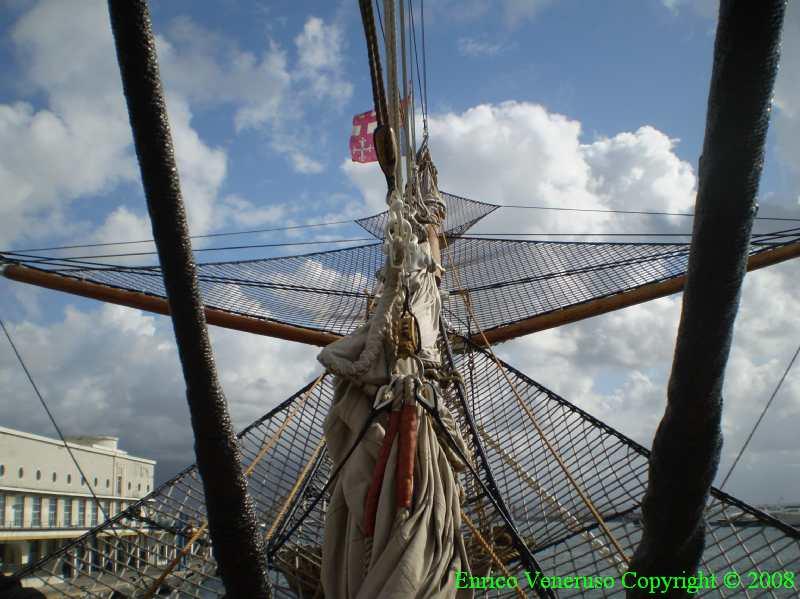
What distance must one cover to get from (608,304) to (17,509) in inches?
660

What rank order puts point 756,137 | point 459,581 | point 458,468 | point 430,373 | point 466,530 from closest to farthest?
point 756,137, point 459,581, point 458,468, point 430,373, point 466,530

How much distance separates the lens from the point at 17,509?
16609 mm

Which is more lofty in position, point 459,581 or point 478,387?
point 478,387

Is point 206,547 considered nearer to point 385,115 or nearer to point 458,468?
point 458,468

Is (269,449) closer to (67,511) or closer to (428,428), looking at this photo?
(428,428)

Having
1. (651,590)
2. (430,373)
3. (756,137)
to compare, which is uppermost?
(430,373)

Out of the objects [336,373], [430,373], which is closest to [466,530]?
[430,373]

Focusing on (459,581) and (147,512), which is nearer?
(459,581)

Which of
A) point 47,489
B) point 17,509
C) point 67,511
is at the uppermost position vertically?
point 47,489

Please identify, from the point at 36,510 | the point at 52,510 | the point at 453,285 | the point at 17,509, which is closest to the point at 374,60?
the point at 453,285

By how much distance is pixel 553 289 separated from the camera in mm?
7898

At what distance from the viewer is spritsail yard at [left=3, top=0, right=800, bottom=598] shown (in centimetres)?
88

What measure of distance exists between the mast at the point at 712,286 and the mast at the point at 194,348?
0.66 meters

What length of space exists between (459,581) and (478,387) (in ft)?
16.9
